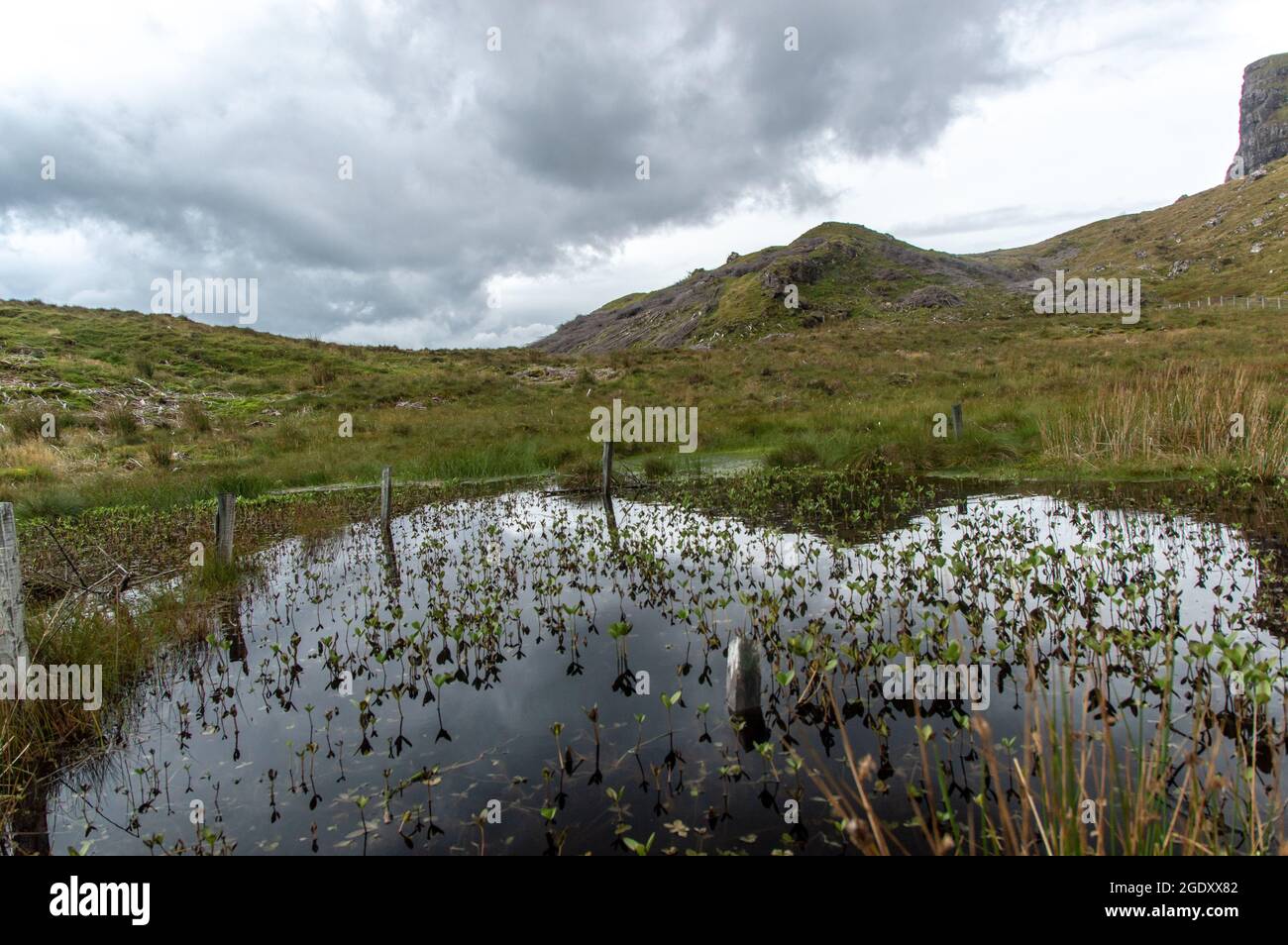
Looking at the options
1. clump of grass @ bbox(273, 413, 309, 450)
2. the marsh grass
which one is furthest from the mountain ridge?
the marsh grass

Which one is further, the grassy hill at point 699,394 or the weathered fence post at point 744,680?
the grassy hill at point 699,394

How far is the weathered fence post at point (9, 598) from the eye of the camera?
5633mm

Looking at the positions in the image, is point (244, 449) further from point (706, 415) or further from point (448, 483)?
point (706, 415)

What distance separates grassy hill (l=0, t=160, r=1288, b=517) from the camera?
18062 millimetres

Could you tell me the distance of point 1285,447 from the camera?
45.5ft

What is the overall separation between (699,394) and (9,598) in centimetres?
3131

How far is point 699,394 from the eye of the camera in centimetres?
3547

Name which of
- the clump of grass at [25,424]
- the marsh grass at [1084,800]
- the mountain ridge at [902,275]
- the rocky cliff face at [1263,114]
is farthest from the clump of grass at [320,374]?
the rocky cliff face at [1263,114]

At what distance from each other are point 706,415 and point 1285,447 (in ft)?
62.9

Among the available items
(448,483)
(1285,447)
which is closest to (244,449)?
(448,483)

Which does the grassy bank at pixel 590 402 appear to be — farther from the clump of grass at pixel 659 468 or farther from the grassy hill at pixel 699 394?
the clump of grass at pixel 659 468

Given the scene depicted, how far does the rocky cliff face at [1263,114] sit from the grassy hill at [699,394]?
127 m

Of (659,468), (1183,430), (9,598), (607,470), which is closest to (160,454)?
(607,470)

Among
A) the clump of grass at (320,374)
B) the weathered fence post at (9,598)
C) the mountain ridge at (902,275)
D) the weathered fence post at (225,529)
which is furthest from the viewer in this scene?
the mountain ridge at (902,275)
